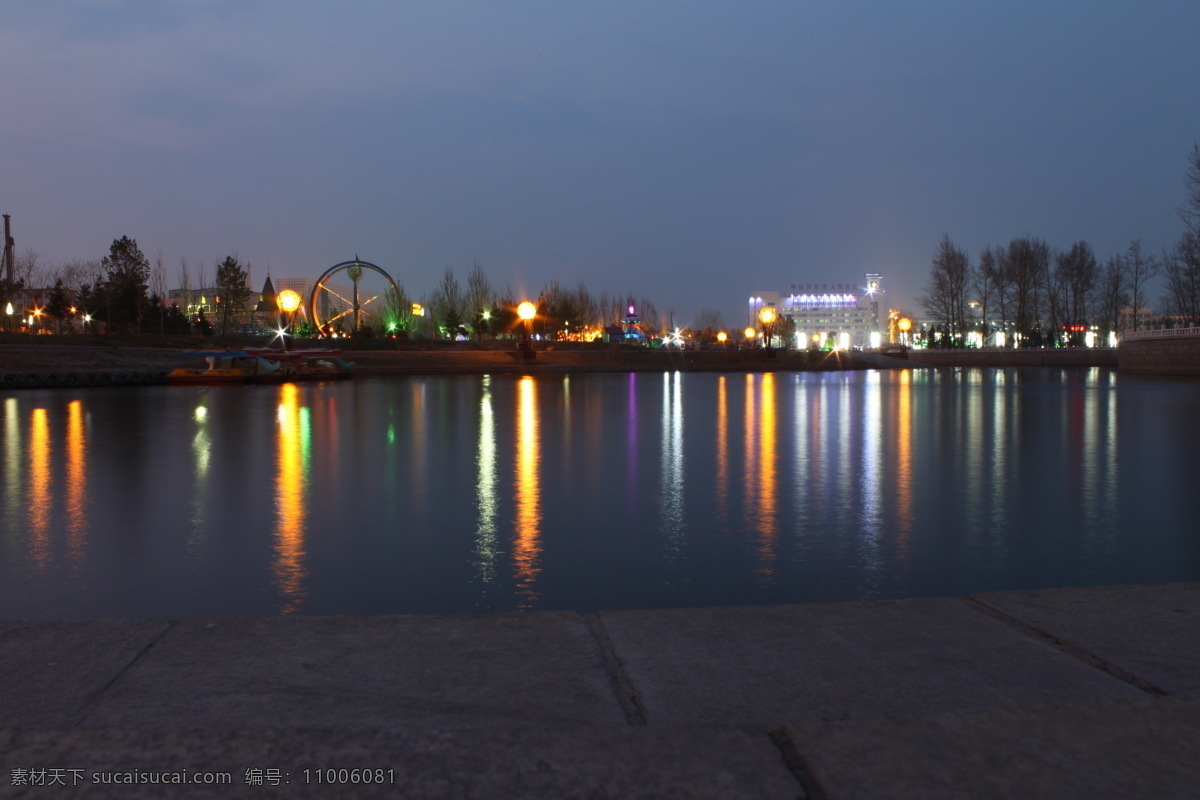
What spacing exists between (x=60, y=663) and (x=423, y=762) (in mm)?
1840

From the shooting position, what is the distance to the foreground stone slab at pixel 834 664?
312cm

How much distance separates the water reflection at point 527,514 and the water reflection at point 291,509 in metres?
1.65

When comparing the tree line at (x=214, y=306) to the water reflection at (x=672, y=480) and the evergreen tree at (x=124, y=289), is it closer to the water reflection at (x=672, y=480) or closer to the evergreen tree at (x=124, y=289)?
the evergreen tree at (x=124, y=289)

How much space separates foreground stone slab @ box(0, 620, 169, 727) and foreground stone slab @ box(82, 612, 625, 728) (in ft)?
0.28

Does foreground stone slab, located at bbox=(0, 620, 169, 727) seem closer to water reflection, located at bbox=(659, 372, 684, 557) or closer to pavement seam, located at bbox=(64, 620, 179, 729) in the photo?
pavement seam, located at bbox=(64, 620, 179, 729)

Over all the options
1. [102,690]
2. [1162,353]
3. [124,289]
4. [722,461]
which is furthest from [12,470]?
[124,289]

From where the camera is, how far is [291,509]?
10461mm

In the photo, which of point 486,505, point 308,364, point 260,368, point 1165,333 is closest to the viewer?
point 486,505

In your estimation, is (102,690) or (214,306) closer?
(102,690)

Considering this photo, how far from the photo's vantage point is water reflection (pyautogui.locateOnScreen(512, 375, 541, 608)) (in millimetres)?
7258

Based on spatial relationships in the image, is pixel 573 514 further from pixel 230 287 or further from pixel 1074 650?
pixel 230 287

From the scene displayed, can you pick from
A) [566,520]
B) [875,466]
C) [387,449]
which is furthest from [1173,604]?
[387,449]

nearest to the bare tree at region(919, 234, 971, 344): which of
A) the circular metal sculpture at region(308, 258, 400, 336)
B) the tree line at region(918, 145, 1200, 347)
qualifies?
the tree line at region(918, 145, 1200, 347)

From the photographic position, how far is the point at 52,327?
320ft
